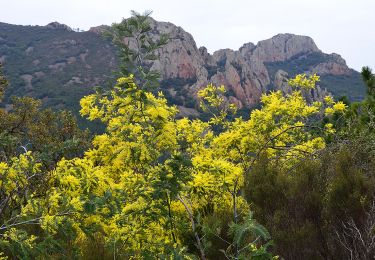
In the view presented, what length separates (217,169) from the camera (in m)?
5.85

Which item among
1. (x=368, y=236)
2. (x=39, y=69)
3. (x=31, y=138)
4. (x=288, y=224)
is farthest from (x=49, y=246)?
(x=39, y=69)

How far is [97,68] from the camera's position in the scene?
8819 centimetres

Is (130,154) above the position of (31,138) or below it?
above

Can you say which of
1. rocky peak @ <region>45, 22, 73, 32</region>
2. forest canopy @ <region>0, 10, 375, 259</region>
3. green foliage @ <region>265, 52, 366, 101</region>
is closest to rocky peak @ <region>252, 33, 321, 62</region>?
green foliage @ <region>265, 52, 366, 101</region>

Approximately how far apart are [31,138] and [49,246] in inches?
675

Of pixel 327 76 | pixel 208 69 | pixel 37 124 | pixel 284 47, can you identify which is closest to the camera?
pixel 37 124

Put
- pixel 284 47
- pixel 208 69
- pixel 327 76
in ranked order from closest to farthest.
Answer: pixel 208 69, pixel 327 76, pixel 284 47

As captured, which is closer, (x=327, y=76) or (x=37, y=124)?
(x=37, y=124)

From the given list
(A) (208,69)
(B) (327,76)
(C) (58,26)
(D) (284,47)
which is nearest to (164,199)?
(A) (208,69)

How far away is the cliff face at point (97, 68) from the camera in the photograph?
76375 millimetres

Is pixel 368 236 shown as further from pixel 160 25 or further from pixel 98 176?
pixel 160 25

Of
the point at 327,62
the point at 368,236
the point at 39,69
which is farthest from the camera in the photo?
the point at 327,62

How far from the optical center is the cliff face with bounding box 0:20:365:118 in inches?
3007

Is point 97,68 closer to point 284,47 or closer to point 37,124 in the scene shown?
point 37,124
